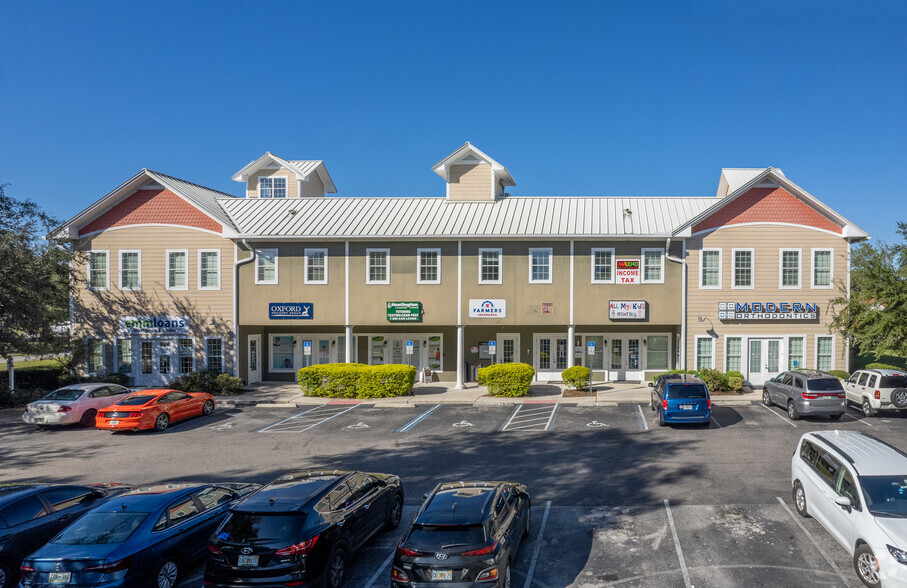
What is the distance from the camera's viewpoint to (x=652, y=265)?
90.4ft

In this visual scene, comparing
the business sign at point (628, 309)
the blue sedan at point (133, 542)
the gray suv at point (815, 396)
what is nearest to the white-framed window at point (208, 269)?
the business sign at point (628, 309)

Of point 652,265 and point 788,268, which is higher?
point 652,265

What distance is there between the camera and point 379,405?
24.7m

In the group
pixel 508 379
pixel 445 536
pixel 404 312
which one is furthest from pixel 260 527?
pixel 404 312

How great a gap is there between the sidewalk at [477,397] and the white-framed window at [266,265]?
5.28m

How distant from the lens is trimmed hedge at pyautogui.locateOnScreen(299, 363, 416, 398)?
86.4 ft

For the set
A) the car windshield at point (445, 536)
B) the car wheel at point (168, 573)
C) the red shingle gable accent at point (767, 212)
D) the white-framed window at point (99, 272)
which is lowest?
the car wheel at point (168, 573)

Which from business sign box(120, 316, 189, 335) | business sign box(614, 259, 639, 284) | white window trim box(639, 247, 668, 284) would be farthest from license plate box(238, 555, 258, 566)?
business sign box(120, 316, 189, 335)

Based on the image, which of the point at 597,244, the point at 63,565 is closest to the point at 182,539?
the point at 63,565

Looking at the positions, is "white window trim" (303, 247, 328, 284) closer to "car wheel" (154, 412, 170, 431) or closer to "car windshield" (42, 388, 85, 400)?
"car wheel" (154, 412, 170, 431)

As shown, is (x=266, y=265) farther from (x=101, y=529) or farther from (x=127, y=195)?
(x=101, y=529)

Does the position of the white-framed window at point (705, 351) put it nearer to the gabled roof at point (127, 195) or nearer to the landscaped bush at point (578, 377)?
the landscaped bush at point (578, 377)

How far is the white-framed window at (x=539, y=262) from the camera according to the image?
28.1 metres

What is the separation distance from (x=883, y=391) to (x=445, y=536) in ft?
62.6
